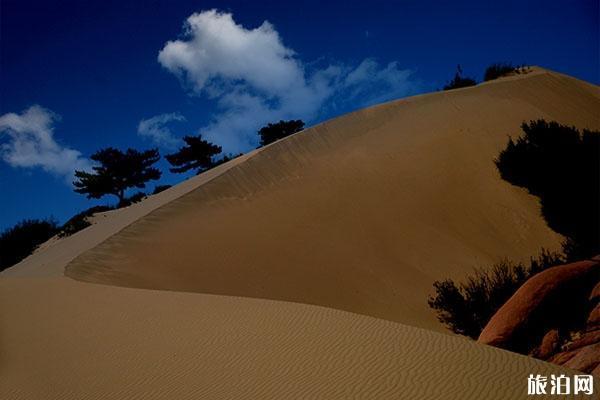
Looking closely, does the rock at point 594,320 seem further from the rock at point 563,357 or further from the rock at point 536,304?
the rock at point 563,357

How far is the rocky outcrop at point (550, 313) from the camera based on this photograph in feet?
17.9

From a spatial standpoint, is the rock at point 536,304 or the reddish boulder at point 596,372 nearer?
the reddish boulder at point 596,372

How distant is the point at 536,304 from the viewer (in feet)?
19.0

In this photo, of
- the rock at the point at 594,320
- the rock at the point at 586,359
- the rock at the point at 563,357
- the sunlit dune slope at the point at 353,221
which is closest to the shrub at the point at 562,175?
the sunlit dune slope at the point at 353,221

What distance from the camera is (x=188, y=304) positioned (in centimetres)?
548

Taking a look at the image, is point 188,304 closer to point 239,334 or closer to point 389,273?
point 239,334

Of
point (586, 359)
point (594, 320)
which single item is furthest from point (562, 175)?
point (586, 359)

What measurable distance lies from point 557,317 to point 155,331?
15.9ft

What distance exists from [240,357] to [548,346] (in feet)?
11.8

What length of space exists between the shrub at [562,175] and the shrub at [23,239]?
879 inches
